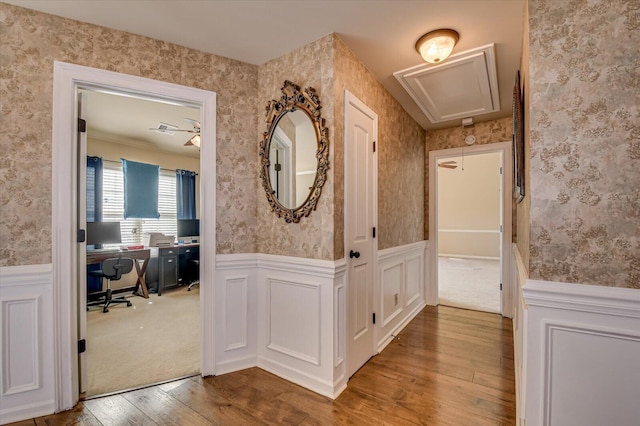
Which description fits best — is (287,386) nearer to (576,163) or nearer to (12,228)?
(12,228)

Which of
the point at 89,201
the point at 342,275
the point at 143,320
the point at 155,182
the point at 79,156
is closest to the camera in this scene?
the point at 79,156

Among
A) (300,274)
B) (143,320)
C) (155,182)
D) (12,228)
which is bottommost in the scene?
(143,320)

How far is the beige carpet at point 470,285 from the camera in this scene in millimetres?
4164

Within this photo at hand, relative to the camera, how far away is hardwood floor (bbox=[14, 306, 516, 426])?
178cm

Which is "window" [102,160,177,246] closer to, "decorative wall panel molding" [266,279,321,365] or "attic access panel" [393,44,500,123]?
"decorative wall panel molding" [266,279,321,365]

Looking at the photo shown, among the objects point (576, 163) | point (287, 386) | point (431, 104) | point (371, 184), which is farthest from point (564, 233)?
point (431, 104)

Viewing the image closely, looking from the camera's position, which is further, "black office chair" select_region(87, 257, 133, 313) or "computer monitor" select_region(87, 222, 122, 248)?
"computer monitor" select_region(87, 222, 122, 248)

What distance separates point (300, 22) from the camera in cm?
191

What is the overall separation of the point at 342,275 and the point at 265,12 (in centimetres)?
182

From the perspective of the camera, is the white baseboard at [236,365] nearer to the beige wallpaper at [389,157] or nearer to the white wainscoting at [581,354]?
the beige wallpaper at [389,157]

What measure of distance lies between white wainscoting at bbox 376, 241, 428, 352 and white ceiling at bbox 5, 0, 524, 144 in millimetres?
1818

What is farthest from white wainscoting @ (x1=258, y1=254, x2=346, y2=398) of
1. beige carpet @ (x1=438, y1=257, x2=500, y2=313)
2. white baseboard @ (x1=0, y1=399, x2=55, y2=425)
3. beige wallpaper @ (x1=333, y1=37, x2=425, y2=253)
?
beige carpet @ (x1=438, y1=257, x2=500, y2=313)

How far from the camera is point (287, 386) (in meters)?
2.13

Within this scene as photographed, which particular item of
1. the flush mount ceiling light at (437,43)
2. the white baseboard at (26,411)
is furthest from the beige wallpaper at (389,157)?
the white baseboard at (26,411)
